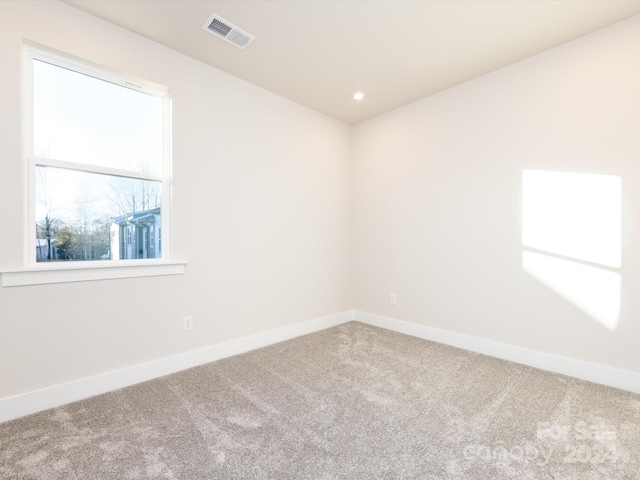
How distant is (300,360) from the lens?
276 cm

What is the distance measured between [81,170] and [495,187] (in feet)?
11.2

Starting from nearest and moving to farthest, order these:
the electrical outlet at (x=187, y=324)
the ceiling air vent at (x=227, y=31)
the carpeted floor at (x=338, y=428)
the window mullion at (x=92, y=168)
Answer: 1. the carpeted floor at (x=338, y=428)
2. the window mullion at (x=92, y=168)
3. the ceiling air vent at (x=227, y=31)
4. the electrical outlet at (x=187, y=324)

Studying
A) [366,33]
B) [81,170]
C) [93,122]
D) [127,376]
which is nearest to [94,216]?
[81,170]

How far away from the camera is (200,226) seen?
268cm

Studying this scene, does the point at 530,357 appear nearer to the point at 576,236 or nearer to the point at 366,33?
the point at 576,236

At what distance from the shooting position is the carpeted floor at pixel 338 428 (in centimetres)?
146

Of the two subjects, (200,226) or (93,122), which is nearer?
(93,122)

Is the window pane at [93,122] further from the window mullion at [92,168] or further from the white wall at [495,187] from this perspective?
the white wall at [495,187]

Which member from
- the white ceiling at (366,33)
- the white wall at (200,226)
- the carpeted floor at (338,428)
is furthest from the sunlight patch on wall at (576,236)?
the white wall at (200,226)

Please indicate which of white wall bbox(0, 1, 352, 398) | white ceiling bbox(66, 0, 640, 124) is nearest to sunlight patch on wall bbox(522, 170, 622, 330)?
white ceiling bbox(66, 0, 640, 124)

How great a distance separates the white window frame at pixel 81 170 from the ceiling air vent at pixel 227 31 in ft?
2.07

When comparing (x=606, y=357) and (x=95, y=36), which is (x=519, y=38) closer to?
(x=606, y=357)

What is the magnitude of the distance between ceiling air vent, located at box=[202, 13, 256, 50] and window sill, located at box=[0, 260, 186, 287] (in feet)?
5.96

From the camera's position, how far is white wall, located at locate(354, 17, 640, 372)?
223 cm
